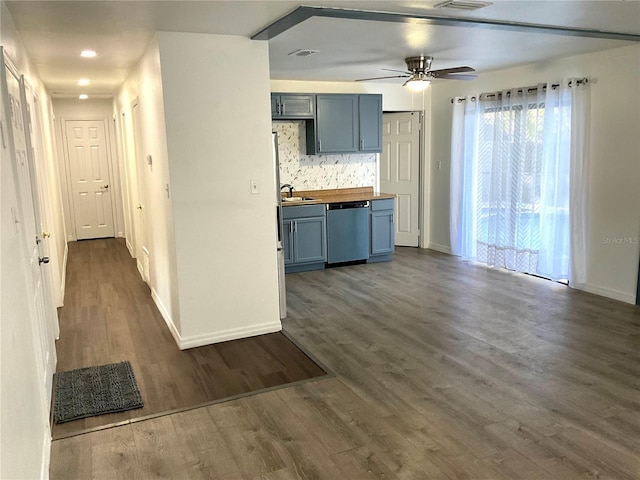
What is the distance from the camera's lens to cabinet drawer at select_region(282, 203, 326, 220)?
624 cm

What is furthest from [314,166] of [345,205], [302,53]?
[302,53]

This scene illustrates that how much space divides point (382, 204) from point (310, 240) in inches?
44.8

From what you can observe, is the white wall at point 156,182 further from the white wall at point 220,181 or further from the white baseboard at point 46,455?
the white baseboard at point 46,455

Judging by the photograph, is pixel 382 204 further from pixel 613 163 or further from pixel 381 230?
pixel 613 163

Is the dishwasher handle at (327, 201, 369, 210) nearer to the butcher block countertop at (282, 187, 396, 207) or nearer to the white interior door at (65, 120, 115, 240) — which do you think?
the butcher block countertop at (282, 187, 396, 207)

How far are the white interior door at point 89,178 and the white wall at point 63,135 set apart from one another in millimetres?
64

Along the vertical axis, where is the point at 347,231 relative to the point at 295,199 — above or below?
below

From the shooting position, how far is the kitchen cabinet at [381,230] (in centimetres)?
682

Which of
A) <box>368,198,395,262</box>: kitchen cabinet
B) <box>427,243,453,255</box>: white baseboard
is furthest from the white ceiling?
<box>427,243,453,255</box>: white baseboard

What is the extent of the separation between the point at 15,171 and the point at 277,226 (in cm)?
217

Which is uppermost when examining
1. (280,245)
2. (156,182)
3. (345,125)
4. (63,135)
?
(63,135)

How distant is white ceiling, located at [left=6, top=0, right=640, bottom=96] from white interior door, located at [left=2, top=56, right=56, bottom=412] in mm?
491

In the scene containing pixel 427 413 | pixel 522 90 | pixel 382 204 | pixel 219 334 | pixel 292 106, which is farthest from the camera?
pixel 382 204

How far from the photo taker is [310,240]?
6398mm
